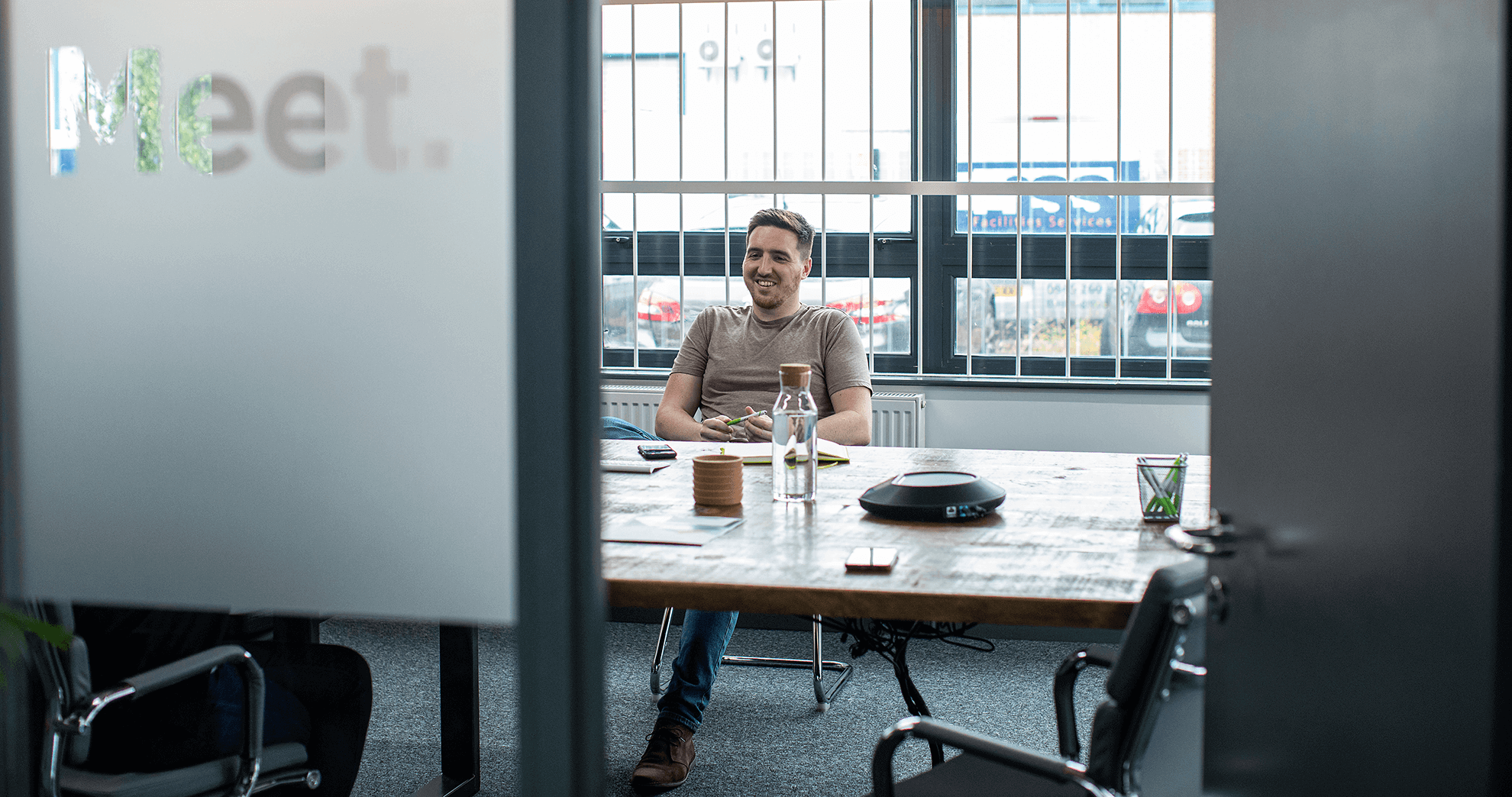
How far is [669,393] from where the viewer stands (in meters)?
3.70

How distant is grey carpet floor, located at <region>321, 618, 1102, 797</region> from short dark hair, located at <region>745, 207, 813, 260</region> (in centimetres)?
129

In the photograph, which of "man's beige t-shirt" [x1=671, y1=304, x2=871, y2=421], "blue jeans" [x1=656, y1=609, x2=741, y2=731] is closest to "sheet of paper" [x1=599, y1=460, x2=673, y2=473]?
"blue jeans" [x1=656, y1=609, x2=741, y2=731]

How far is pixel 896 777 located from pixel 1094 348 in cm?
252

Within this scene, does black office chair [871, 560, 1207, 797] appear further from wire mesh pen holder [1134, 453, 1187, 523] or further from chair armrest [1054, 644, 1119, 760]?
wire mesh pen holder [1134, 453, 1187, 523]

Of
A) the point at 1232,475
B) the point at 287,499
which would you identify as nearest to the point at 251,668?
the point at 287,499

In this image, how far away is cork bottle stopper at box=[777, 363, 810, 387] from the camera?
86.8 inches

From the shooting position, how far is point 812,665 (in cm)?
337

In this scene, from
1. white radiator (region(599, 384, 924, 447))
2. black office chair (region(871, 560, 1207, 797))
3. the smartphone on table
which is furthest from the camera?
white radiator (region(599, 384, 924, 447))

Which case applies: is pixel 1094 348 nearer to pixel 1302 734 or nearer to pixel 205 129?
pixel 1302 734

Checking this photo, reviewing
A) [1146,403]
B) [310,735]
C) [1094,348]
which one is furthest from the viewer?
[1094,348]

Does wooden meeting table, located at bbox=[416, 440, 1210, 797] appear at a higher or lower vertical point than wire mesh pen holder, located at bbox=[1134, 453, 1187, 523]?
lower

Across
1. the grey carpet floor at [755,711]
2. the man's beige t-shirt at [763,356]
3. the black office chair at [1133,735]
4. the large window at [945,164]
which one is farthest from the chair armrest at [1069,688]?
the large window at [945,164]

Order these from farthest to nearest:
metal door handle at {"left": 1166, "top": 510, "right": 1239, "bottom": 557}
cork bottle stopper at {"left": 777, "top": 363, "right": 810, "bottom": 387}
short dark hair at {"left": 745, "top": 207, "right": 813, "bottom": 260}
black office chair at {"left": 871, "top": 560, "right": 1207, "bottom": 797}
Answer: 1. short dark hair at {"left": 745, "top": 207, "right": 813, "bottom": 260}
2. cork bottle stopper at {"left": 777, "top": 363, "right": 810, "bottom": 387}
3. metal door handle at {"left": 1166, "top": 510, "right": 1239, "bottom": 557}
4. black office chair at {"left": 871, "top": 560, "right": 1207, "bottom": 797}

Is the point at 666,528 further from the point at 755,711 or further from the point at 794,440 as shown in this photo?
the point at 755,711
